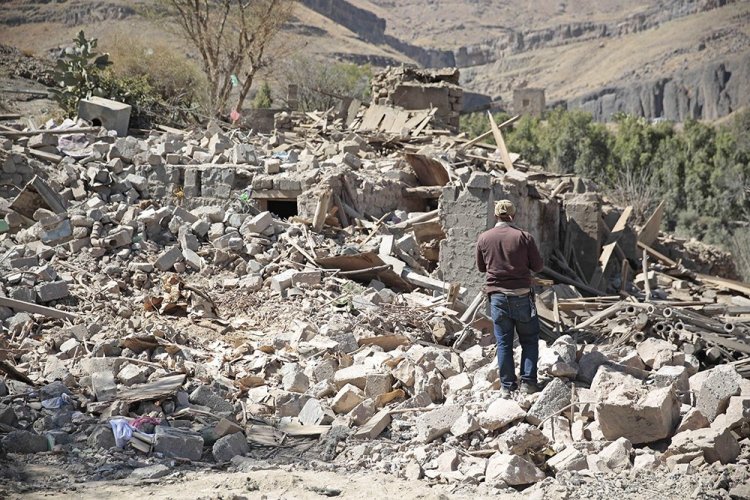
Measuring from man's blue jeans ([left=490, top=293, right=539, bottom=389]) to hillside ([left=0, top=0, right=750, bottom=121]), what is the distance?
153 feet

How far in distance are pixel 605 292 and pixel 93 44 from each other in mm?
10285

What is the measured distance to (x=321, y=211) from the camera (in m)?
11.4

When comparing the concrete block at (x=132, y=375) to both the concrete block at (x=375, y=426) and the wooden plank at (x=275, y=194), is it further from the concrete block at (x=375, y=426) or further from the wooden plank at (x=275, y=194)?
the wooden plank at (x=275, y=194)

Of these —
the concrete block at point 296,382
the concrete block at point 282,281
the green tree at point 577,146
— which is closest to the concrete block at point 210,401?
the concrete block at point 296,382

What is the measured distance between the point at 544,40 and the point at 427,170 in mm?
101392

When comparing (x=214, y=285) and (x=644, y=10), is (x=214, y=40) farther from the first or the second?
(x=644, y=10)

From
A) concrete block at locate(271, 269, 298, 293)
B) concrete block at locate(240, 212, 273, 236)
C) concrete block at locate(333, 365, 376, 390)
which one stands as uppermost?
concrete block at locate(240, 212, 273, 236)

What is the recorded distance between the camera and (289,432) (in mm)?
6461

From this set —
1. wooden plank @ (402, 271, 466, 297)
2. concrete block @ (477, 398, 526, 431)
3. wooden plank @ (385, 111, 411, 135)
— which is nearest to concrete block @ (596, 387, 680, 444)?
concrete block @ (477, 398, 526, 431)

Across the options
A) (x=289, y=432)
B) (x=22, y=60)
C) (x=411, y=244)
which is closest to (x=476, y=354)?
(x=289, y=432)

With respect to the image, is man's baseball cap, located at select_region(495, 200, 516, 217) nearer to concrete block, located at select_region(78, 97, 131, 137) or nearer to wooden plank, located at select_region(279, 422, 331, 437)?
wooden plank, located at select_region(279, 422, 331, 437)

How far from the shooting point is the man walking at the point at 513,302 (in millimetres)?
6355

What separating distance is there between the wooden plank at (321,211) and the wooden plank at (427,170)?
2294 millimetres

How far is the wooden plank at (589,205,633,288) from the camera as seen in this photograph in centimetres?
1362
